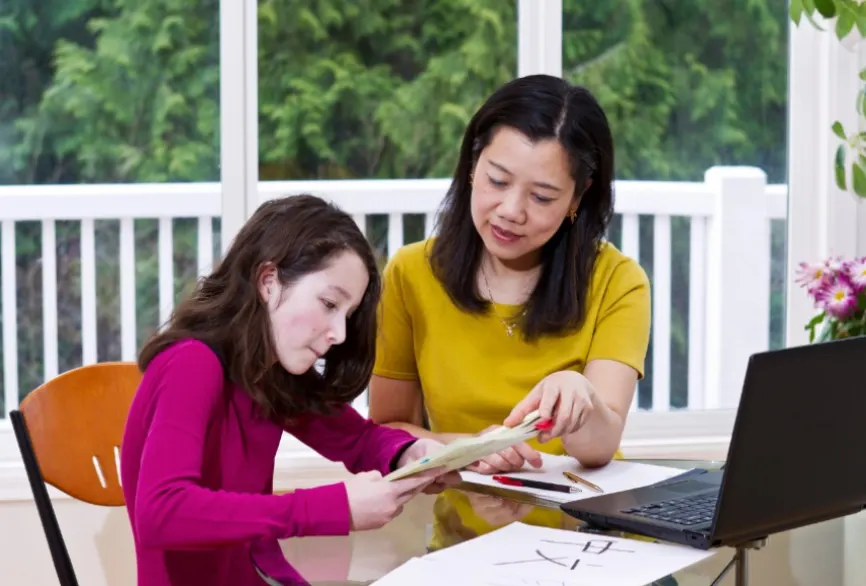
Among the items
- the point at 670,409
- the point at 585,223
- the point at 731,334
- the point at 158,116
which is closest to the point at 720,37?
the point at 731,334

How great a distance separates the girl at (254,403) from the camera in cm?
134

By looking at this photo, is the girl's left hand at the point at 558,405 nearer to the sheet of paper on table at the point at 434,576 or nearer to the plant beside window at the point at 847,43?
the sheet of paper on table at the point at 434,576

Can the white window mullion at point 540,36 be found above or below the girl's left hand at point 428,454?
above

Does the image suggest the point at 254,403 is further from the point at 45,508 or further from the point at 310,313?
the point at 45,508

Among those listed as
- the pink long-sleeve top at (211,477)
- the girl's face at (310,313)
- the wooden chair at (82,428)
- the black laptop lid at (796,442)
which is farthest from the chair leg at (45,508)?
the black laptop lid at (796,442)

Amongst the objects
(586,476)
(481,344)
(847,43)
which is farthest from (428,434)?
(847,43)

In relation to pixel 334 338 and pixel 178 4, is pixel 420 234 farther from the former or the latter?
pixel 334 338

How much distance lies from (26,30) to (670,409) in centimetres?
174

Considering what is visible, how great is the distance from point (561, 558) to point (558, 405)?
1.12 feet

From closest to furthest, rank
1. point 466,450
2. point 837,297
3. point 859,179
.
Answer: point 466,450 → point 837,297 → point 859,179

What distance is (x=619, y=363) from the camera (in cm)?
187

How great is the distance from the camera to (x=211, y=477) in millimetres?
1522

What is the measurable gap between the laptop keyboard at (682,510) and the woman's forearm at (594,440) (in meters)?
0.24

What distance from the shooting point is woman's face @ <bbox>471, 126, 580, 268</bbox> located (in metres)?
1.81
